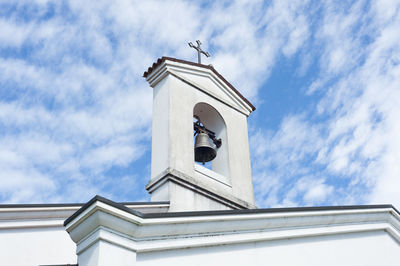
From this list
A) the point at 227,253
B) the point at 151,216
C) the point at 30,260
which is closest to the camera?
the point at 151,216

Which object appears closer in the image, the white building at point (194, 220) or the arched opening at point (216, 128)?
the white building at point (194, 220)

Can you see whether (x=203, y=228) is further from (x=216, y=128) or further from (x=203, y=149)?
(x=216, y=128)

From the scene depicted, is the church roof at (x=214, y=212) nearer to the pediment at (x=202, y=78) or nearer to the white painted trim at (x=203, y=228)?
the white painted trim at (x=203, y=228)

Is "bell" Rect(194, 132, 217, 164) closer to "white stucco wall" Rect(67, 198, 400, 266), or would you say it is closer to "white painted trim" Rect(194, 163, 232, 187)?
"white painted trim" Rect(194, 163, 232, 187)

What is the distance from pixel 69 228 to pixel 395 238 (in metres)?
3.49

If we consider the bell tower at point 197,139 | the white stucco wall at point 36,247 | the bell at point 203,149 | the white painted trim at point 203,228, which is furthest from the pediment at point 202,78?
the white painted trim at point 203,228

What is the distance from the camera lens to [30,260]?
233 inches

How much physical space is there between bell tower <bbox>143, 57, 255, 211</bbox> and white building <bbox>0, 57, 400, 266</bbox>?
2 centimetres

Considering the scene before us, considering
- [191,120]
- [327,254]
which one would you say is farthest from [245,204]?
[327,254]

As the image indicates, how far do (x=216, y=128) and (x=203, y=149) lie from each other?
663 mm

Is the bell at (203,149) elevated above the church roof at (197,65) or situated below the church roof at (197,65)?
below

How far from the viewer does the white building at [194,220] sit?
11.3 ft

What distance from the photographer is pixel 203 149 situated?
788 centimetres

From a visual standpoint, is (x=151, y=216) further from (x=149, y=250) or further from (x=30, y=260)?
(x=30, y=260)
